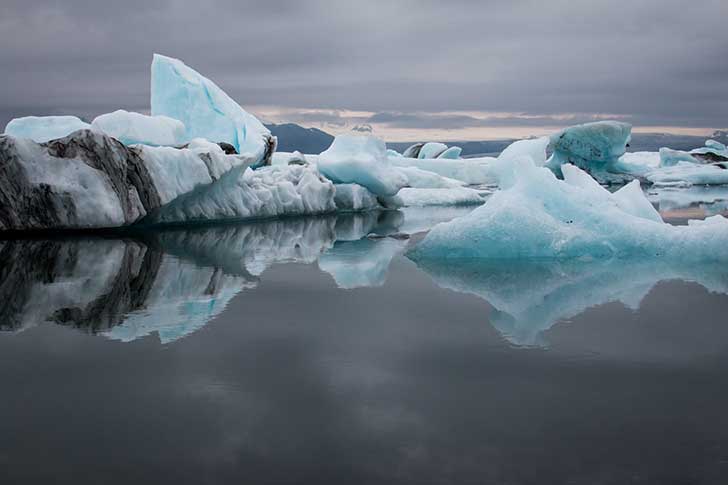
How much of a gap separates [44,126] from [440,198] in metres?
8.85

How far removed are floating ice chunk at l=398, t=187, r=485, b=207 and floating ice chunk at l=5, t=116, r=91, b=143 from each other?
7.26 meters

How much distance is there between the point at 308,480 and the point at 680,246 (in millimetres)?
5757

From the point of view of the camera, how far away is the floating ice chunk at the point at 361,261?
600 cm

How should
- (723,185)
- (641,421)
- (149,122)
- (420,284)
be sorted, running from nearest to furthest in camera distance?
1. (641,421)
2. (420,284)
3. (149,122)
4. (723,185)

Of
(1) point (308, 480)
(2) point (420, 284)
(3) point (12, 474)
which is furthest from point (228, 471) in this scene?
(2) point (420, 284)

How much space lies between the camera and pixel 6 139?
8578mm

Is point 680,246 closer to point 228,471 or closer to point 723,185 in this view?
point 228,471

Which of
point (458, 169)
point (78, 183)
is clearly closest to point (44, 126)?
point (78, 183)

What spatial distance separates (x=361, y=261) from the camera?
715cm

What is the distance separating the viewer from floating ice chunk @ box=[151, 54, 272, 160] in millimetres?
16875

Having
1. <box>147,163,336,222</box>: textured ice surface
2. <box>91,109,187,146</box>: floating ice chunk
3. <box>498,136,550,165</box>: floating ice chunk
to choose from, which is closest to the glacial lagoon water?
<box>147,163,336,222</box>: textured ice surface

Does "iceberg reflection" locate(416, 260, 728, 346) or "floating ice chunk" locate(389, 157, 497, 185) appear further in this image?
"floating ice chunk" locate(389, 157, 497, 185)

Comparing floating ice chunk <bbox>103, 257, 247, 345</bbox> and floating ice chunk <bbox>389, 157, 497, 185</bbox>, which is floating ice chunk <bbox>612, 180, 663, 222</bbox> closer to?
floating ice chunk <bbox>103, 257, 247, 345</bbox>

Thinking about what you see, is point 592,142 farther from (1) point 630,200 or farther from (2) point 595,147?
Result: (1) point 630,200
